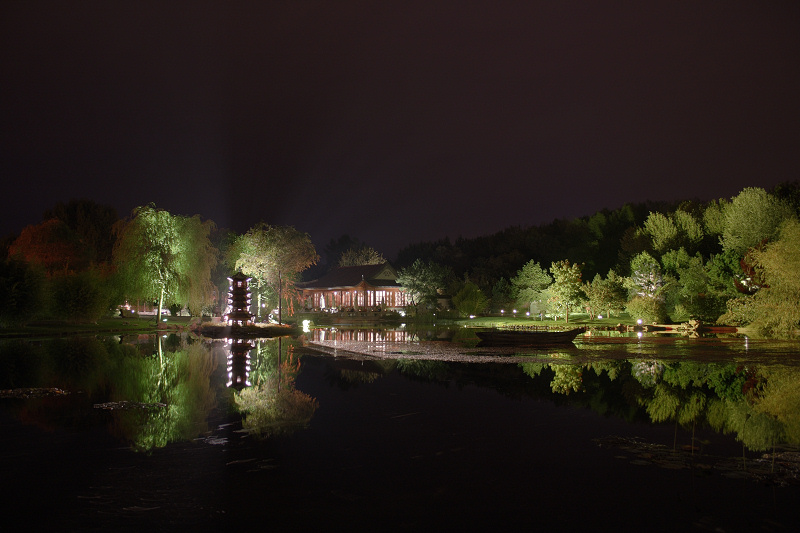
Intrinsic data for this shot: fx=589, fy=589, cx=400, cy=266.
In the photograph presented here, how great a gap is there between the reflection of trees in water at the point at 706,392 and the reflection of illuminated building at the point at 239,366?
8203 mm

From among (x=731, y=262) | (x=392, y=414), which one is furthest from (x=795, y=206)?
(x=392, y=414)

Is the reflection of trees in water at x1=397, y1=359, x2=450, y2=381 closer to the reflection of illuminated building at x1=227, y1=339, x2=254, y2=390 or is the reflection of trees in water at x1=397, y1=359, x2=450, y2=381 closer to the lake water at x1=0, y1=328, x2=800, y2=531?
the lake water at x1=0, y1=328, x2=800, y2=531

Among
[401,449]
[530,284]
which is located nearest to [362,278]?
[530,284]

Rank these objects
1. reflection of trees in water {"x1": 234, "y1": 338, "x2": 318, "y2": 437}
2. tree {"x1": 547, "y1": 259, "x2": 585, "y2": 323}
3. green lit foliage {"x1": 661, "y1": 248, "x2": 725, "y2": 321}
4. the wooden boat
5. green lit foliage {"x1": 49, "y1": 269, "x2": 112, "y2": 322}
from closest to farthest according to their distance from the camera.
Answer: reflection of trees in water {"x1": 234, "y1": 338, "x2": 318, "y2": 437}
the wooden boat
green lit foliage {"x1": 49, "y1": 269, "x2": 112, "y2": 322}
green lit foliage {"x1": 661, "y1": 248, "x2": 725, "y2": 321}
tree {"x1": 547, "y1": 259, "x2": 585, "y2": 323}

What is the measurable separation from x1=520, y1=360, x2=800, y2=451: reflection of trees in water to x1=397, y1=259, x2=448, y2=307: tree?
4413cm

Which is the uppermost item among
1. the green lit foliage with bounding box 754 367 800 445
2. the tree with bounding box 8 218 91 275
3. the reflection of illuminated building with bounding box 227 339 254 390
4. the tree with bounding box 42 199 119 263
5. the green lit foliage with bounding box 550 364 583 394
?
the tree with bounding box 42 199 119 263

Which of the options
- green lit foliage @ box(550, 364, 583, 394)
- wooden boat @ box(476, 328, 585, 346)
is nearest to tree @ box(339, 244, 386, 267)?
wooden boat @ box(476, 328, 585, 346)

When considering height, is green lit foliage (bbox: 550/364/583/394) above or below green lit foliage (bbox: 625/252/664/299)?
below

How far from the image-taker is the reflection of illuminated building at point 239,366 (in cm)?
1562

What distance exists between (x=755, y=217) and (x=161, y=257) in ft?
144

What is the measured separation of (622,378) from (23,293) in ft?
108

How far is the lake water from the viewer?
6336mm

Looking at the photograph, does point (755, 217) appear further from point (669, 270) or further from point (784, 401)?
point (784, 401)

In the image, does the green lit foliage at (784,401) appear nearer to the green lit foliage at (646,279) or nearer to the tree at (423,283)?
the green lit foliage at (646,279)
